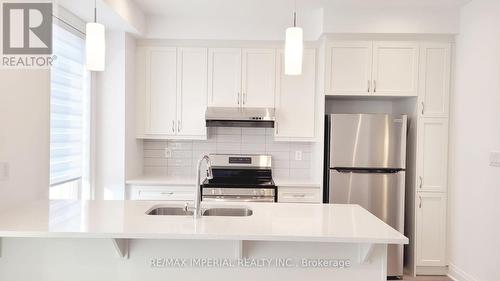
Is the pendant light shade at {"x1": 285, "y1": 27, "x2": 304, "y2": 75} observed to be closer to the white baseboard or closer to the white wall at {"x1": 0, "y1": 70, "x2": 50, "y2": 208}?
the white wall at {"x1": 0, "y1": 70, "x2": 50, "y2": 208}

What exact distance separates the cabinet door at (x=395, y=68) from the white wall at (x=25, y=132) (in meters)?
2.89

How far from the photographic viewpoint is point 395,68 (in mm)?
3658

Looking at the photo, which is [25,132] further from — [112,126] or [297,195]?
[297,195]

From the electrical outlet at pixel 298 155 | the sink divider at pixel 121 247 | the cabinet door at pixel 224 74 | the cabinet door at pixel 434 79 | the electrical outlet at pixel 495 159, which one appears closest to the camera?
the sink divider at pixel 121 247

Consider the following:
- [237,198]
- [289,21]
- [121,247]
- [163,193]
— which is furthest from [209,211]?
[289,21]

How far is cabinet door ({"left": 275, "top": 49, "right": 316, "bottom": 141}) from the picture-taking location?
3965mm

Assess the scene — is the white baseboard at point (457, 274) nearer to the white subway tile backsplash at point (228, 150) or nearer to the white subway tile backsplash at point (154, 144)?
the white subway tile backsplash at point (228, 150)

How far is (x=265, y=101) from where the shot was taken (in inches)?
156

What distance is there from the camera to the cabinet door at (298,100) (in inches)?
156

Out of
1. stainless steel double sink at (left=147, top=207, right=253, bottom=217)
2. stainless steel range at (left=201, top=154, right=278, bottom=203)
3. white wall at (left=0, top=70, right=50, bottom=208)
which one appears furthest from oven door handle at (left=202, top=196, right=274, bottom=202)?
white wall at (left=0, top=70, right=50, bottom=208)

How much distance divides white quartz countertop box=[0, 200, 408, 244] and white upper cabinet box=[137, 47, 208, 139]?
1.66 metres

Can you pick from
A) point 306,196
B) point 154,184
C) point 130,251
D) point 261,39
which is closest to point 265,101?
point 261,39

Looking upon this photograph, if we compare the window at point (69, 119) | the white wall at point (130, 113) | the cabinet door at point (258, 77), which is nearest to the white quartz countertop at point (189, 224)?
the window at point (69, 119)

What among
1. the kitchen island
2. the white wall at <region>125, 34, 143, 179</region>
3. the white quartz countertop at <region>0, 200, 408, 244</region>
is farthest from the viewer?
the white wall at <region>125, 34, 143, 179</region>
